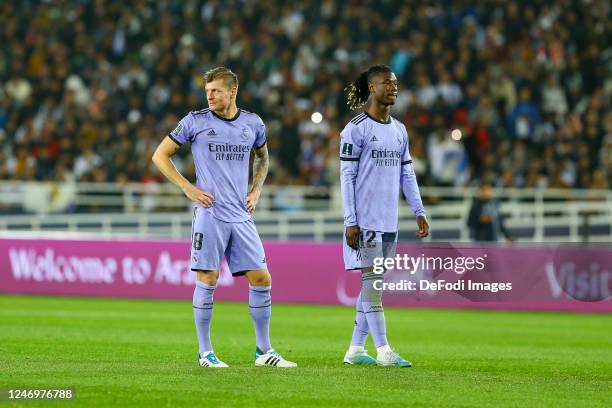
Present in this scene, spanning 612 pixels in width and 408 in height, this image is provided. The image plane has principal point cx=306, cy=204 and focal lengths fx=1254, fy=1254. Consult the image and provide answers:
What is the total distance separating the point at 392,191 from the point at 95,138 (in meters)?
17.7

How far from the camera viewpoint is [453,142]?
2398cm

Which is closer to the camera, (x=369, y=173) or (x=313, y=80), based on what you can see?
(x=369, y=173)

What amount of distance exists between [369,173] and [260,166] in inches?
36.8

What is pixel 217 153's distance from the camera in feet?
33.5

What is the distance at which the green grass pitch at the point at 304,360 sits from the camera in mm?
8523

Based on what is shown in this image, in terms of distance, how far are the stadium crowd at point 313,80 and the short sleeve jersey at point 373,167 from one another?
1278cm

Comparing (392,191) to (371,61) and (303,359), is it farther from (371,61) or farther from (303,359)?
(371,61)

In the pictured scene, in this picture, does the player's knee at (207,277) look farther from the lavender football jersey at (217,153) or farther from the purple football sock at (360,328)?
the purple football sock at (360,328)

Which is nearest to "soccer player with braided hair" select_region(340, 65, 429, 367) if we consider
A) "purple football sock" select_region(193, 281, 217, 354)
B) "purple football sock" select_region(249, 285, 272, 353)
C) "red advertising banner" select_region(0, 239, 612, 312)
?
"purple football sock" select_region(249, 285, 272, 353)

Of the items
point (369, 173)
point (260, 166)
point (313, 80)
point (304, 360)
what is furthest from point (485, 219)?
point (260, 166)

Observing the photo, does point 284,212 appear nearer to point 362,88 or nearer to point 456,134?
point 456,134

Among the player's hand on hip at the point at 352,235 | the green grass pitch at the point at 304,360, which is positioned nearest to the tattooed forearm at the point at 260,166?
the player's hand on hip at the point at 352,235

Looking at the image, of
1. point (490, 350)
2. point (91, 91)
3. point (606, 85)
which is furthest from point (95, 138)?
point (490, 350)

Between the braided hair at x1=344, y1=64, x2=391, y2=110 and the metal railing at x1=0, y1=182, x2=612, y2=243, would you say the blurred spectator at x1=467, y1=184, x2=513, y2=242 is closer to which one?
the metal railing at x1=0, y1=182, x2=612, y2=243
